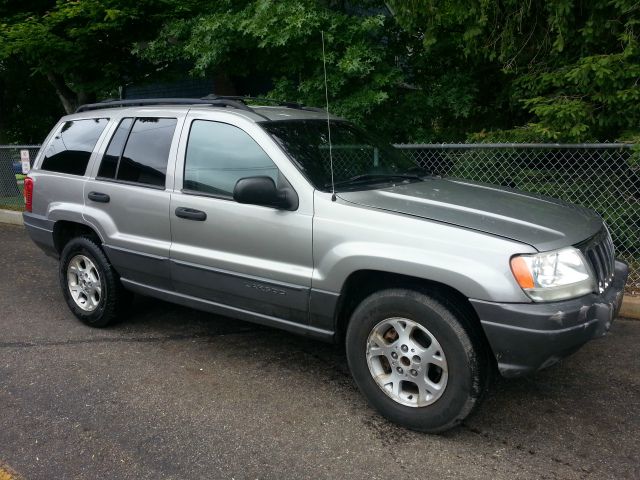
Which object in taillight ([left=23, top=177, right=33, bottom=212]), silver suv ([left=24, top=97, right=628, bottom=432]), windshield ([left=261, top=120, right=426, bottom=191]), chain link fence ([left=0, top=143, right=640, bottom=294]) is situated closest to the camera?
silver suv ([left=24, top=97, right=628, bottom=432])

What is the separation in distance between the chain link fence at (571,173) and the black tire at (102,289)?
131 inches

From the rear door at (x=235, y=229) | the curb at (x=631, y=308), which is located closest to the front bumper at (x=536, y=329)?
the rear door at (x=235, y=229)

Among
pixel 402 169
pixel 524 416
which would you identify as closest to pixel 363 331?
pixel 524 416

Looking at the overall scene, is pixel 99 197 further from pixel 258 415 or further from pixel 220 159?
pixel 258 415

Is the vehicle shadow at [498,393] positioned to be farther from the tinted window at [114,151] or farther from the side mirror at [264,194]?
the tinted window at [114,151]

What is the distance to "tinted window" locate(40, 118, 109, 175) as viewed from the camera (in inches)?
193

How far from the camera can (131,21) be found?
947cm

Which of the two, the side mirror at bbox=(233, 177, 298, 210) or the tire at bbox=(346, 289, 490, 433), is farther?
the side mirror at bbox=(233, 177, 298, 210)

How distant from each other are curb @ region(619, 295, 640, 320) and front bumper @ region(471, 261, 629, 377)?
252 cm

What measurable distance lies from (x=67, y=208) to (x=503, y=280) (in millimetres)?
3682

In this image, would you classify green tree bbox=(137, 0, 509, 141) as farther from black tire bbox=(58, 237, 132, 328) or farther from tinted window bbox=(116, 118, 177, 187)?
black tire bbox=(58, 237, 132, 328)

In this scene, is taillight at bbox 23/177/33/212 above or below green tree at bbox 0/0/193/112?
below

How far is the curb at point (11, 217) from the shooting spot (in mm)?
10492

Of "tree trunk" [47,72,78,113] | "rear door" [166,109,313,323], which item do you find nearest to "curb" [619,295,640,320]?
"rear door" [166,109,313,323]
